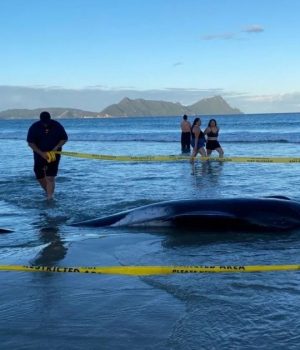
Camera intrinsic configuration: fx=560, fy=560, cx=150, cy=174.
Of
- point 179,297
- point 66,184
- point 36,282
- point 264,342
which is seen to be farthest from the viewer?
point 66,184

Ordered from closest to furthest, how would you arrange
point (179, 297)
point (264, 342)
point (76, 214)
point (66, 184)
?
point (264, 342)
point (179, 297)
point (76, 214)
point (66, 184)

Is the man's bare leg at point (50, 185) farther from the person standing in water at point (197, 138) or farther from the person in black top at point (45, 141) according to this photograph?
the person standing in water at point (197, 138)

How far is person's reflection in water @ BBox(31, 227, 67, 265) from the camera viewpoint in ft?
20.4

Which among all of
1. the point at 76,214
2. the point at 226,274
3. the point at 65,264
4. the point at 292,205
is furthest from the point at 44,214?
the point at 226,274

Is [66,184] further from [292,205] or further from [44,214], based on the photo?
[292,205]

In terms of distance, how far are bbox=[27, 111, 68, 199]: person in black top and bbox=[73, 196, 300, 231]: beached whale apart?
4003mm

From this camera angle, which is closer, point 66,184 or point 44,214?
point 44,214

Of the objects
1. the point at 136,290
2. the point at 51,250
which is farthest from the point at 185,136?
the point at 136,290

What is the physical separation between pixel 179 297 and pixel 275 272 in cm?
111

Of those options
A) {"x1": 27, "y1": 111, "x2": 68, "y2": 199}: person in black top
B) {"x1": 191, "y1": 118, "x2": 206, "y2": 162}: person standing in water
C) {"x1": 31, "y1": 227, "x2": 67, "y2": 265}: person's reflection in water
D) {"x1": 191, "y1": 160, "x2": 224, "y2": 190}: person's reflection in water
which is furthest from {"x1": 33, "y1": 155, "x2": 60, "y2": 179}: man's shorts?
{"x1": 191, "y1": 118, "x2": 206, "y2": 162}: person standing in water

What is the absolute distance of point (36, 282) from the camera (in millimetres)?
5273

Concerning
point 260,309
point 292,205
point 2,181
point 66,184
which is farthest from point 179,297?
point 2,181

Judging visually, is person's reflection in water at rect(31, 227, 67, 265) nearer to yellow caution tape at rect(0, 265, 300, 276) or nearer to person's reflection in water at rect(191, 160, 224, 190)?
yellow caution tape at rect(0, 265, 300, 276)

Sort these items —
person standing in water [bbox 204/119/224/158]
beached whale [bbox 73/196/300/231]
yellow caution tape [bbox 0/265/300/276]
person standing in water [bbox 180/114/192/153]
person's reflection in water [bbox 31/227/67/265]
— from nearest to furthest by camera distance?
yellow caution tape [bbox 0/265/300/276]
person's reflection in water [bbox 31/227/67/265]
beached whale [bbox 73/196/300/231]
person standing in water [bbox 204/119/224/158]
person standing in water [bbox 180/114/192/153]
